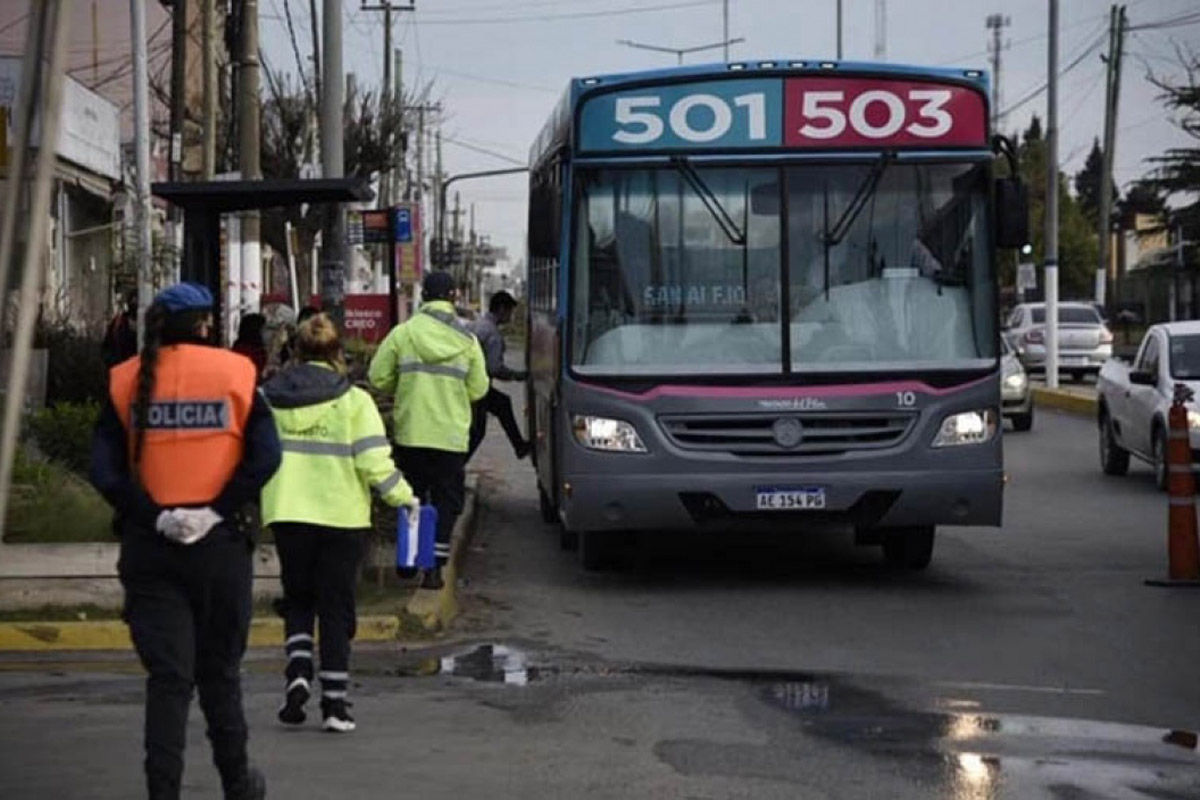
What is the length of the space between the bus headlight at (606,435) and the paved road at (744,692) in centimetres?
96

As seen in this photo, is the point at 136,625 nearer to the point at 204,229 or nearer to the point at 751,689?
the point at 751,689

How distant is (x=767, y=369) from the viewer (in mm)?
13719

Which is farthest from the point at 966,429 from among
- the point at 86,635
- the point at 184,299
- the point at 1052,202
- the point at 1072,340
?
the point at 1072,340

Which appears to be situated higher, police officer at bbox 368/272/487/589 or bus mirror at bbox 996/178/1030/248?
bus mirror at bbox 996/178/1030/248

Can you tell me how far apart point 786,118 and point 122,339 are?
1091 centimetres

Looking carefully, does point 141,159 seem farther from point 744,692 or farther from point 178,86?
point 744,692

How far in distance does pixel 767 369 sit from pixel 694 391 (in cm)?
48

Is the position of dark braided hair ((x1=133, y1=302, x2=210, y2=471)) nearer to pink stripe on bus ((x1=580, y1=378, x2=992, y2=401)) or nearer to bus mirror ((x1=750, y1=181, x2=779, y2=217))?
pink stripe on bus ((x1=580, y1=378, x2=992, y2=401))

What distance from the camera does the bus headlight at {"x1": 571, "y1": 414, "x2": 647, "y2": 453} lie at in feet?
44.9

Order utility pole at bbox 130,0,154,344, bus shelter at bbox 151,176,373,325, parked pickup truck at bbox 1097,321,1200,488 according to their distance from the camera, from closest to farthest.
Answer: bus shelter at bbox 151,176,373,325, parked pickup truck at bbox 1097,321,1200,488, utility pole at bbox 130,0,154,344

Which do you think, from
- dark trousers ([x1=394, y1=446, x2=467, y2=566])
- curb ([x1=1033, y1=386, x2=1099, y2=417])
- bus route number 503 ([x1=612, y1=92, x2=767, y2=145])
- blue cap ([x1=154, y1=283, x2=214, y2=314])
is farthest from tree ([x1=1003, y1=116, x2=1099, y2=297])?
blue cap ([x1=154, y1=283, x2=214, y2=314])

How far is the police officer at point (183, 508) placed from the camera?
6953mm

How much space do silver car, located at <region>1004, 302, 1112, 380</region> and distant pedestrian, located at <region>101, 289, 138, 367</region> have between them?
23818 millimetres

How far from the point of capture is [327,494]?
9.22 meters
